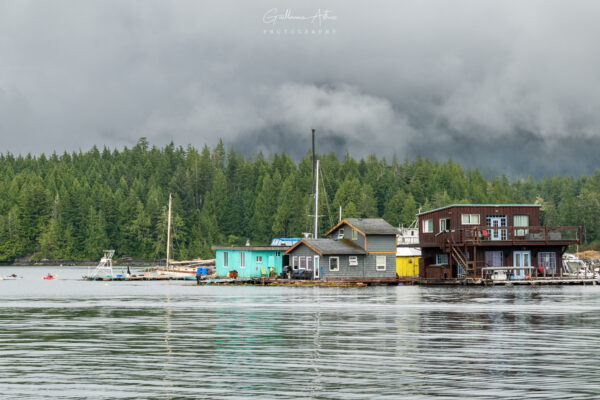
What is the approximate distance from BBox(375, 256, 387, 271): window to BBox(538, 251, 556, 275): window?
16552 mm

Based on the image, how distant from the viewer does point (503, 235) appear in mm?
83500

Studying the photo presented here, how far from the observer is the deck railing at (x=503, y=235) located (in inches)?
3204

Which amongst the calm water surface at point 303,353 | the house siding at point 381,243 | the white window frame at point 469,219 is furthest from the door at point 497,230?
the calm water surface at point 303,353

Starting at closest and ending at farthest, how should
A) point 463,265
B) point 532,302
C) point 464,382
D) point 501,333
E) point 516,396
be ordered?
point 516,396
point 464,382
point 501,333
point 532,302
point 463,265

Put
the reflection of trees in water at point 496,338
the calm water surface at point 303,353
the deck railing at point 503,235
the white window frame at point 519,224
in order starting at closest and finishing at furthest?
the calm water surface at point 303,353
the reflection of trees in water at point 496,338
the deck railing at point 503,235
the white window frame at point 519,224

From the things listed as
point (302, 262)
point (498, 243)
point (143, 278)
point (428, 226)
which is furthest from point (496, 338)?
point (143, 278)

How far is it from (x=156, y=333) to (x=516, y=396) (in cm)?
1865

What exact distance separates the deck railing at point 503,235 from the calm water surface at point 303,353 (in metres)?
33.1

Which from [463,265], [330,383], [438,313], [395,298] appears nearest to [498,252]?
[463,265]

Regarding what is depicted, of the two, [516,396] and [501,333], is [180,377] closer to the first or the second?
[516,396]

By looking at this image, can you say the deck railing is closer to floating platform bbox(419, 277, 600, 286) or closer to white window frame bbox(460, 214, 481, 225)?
white window frame bbox(460, 214, 481, 225)

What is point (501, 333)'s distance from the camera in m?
33.0

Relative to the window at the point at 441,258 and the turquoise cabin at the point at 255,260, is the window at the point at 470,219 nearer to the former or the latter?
the window at the point at 441,258

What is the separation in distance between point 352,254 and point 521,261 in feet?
59.0
